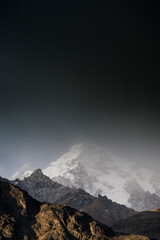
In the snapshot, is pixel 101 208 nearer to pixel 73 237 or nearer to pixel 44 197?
pixel 44 197

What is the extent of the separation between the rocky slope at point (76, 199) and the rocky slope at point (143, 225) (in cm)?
6584


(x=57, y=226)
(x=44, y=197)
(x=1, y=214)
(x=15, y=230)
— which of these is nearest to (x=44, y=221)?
(x=57, y=226)

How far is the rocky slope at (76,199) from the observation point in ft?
485

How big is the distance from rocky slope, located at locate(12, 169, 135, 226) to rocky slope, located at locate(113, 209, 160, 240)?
216 ft

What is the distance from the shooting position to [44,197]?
17700cm

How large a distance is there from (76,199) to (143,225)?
10754 cm

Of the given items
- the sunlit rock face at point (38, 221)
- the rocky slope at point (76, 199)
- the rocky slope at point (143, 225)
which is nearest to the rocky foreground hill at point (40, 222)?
the sunlit rock face at point (38, 221)

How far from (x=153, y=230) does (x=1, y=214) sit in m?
54.1

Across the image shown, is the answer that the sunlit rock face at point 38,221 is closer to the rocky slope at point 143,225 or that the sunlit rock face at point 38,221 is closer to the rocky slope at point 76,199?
the rocky slope at point 143,225

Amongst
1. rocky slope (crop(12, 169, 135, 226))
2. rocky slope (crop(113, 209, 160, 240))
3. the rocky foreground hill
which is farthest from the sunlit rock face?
rocky slope (crop(12, 169, 135, 226))

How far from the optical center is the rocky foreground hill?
2758 cm

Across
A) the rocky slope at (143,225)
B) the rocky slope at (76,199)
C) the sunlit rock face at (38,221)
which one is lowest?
the sunlit rock face at (38,221)

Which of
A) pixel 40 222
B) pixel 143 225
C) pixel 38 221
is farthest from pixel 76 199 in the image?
pixel 40 222

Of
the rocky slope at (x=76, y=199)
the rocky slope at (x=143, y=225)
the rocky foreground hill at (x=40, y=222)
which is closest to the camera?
the rocky foreground hill at (x=40, y=222)
